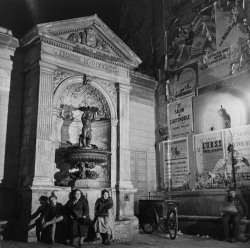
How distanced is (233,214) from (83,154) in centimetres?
374

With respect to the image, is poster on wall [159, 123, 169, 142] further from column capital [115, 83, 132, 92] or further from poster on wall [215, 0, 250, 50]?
poster on wall [215, 0, 250, 50]

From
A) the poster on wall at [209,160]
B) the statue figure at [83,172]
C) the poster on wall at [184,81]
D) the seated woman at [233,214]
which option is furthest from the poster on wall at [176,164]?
the statue figure at [83,172]

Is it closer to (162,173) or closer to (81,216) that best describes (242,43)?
(162,173)

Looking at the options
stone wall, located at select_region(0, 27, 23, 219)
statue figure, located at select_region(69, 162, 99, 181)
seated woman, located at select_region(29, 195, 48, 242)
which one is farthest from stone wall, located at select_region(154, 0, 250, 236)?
stone wall, located at select_region(0, 27, 23, 219)

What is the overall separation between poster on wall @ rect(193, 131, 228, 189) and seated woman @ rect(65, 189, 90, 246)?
3.83 m

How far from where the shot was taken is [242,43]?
29.7 ft

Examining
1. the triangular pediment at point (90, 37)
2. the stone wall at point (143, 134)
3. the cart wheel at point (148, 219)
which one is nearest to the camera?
the triangular pediment at point (90, 37)

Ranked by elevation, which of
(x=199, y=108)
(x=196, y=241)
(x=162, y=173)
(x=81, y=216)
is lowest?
(x=196, y=241)

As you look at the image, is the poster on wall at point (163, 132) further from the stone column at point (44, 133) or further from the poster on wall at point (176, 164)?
the stone column at point (44, 133)

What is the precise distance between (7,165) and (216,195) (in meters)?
5.44

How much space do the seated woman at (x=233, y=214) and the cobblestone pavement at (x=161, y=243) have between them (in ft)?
0.80

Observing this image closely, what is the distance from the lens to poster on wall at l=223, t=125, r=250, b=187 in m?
8.62

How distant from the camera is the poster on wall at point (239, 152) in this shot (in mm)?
8625

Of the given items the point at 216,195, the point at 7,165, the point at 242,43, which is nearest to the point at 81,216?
the point at 7,165
